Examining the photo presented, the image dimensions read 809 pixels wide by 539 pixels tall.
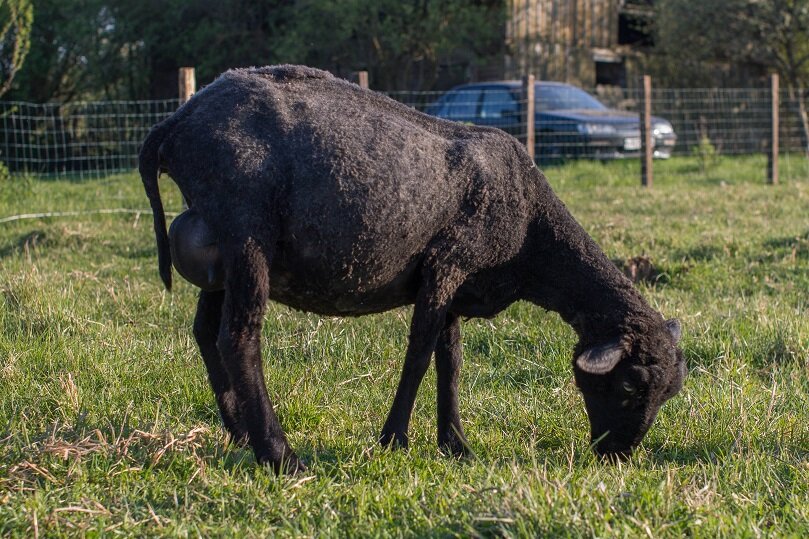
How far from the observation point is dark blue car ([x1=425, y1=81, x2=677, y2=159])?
17047mm

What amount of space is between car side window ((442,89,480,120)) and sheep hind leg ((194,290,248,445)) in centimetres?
1314

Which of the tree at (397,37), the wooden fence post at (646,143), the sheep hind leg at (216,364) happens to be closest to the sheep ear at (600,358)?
the sheep hind leg at (216,364)

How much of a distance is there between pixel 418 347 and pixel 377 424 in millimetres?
576

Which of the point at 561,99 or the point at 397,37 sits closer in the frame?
the point at 561,99

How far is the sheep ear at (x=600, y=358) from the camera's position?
175 inches

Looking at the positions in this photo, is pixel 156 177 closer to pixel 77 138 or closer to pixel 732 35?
pixel 77 138

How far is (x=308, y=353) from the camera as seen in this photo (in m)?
5.95

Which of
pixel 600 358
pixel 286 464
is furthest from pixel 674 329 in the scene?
pixel 286 464

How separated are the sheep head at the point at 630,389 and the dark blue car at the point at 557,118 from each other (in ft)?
38.3

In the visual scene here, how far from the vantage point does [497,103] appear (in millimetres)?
17625

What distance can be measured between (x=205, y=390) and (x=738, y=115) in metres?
22.0

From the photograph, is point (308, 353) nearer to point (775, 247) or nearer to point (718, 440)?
point (718, 440)

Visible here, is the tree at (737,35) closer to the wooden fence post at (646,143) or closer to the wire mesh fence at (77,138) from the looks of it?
the wooden fence post at (646,143)

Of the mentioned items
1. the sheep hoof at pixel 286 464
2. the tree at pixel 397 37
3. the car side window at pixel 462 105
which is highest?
the tree at pixel 397 37
